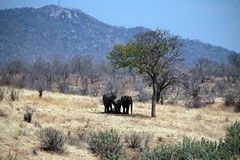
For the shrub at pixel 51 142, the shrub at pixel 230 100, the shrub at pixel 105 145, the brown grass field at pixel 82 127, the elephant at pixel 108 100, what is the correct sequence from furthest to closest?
the shrub at pixel 230 100 < the elephant at pixel 108 100 < the shrub at pixel 105 145 < the shrub at pixel 51 142 < the brown grass field at pixel 82 127

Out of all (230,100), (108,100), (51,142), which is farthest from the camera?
(230,100)

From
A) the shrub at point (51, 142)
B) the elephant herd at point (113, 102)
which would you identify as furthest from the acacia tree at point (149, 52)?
the shrub at point (51, 142)

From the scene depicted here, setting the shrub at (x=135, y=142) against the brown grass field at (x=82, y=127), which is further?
the shrub at (x=135, y=142)

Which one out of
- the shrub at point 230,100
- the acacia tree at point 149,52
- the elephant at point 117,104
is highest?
the acacia tree at point 149,52

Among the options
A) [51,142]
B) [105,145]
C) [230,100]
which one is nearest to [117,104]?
[105,145]

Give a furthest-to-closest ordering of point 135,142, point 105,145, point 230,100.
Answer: point 230,100 < point 135,142 < point 105,145

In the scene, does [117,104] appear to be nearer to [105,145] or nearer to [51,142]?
[105,145]

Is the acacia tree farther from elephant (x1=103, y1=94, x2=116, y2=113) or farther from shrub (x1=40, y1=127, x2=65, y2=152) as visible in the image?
shrub (x1=40, y1=127, x2=65, y2=152)

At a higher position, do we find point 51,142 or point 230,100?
point 230,100

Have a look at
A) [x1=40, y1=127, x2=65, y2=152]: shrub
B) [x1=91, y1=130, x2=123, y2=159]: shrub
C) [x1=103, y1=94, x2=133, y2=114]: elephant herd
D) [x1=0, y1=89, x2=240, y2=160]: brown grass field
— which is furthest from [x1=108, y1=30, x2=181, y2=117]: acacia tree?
[x1=40, y1=127, x2=65, y2=152]: shrub

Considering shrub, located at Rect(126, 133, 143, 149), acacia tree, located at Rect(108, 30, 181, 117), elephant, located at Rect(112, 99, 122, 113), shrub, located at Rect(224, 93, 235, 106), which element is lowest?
shrub, located at Rect(126, 133, 143, 149)

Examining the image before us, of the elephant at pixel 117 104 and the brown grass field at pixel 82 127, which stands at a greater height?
the elephant at pixel 117 104

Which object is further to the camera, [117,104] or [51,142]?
[117,104]

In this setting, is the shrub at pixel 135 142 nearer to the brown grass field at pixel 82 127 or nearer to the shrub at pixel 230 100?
the brown grass field at pixel 82 127
